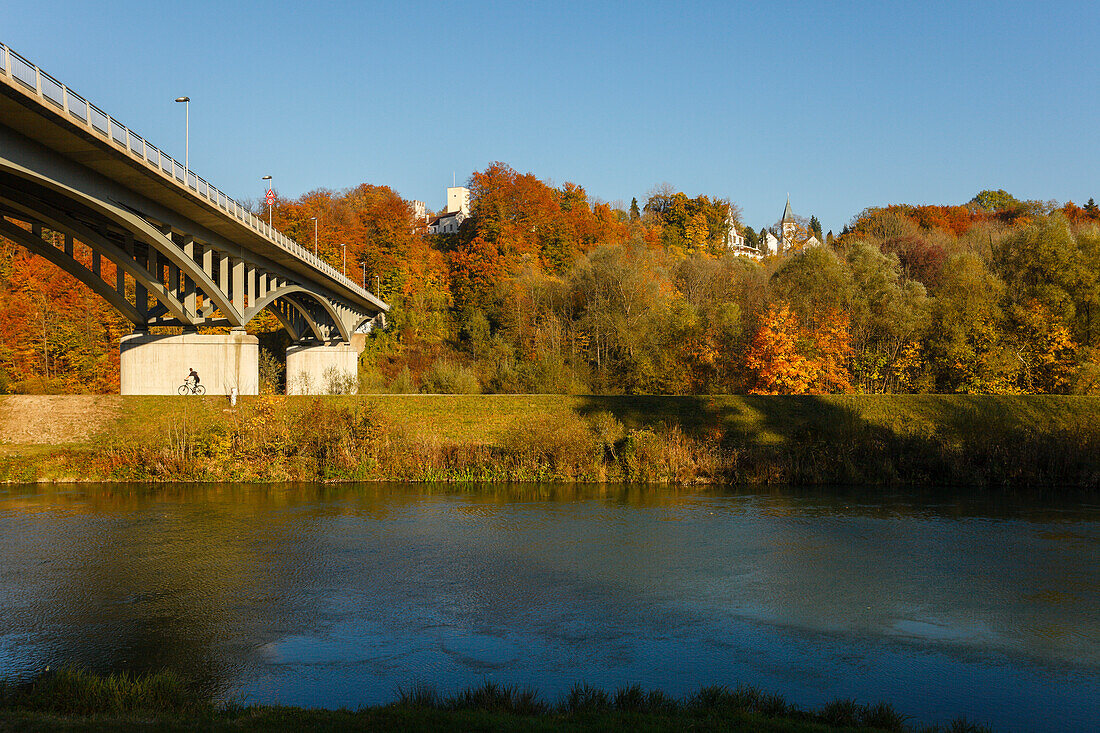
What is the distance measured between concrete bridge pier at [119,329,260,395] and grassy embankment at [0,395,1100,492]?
6.75m

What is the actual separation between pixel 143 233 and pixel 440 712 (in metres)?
26.5

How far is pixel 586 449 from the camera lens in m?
29.0

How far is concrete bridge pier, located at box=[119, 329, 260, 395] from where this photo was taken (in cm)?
3825

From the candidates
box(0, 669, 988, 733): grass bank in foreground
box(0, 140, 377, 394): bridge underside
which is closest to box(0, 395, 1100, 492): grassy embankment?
box(0, 140, 377, 394): bridge underside

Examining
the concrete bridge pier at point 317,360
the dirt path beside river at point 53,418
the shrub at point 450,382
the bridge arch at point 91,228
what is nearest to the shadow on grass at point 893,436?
the shrub at point 450,382

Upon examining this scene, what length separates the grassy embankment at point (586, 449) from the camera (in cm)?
2844

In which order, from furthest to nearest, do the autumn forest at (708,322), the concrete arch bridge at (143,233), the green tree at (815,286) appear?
the green tree at (815,286) → the autumn forest at (708,322) → the concrete arch bridge at (143,233)

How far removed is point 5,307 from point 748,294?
44894mm

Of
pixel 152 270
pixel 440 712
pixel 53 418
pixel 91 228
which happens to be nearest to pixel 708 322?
pixel 152 270

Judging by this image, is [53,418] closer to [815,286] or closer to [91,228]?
[91,228]

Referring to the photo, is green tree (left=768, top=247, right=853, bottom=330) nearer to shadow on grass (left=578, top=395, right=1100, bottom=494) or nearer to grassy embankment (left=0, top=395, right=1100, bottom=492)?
shadow on grass (left=578, top=395, right=1100, bottom=494)

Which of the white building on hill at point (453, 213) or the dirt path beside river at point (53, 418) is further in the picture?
the white building on hill at point (453, 213)

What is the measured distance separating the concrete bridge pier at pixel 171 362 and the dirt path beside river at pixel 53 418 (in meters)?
4.13

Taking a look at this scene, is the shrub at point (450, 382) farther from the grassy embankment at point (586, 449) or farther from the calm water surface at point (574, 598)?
the calm water surface at point (574, 598)
